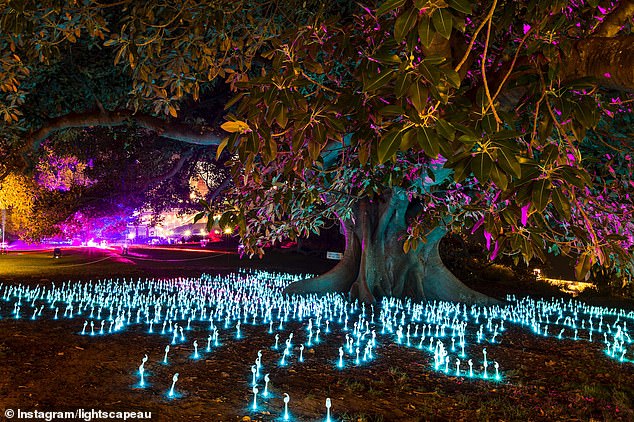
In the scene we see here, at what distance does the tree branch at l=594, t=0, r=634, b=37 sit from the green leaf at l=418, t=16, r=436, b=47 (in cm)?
189

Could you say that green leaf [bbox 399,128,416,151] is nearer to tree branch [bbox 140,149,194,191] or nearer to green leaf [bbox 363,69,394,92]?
green leaf [bbox 363,69,394,92]

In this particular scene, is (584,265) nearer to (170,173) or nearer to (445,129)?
(445,129)

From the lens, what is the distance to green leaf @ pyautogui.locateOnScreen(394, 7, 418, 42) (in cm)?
227

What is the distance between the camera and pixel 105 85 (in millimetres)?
10070

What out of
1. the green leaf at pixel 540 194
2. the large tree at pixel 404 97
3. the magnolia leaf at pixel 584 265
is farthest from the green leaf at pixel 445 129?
the magnolia leaf at pixel 584 265

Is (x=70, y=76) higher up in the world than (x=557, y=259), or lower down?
higher up

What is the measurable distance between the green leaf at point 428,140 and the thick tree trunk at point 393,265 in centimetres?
1124

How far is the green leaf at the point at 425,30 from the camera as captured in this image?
7.20 ft

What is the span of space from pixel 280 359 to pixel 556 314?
9.24 metres

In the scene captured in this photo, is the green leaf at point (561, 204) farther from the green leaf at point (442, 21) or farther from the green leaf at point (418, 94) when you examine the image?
the green leaf at point (442, 21)

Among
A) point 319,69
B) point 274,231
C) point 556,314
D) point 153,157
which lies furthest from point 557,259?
point 319,69

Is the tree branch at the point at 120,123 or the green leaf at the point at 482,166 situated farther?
the tree branch at the point at 120,123

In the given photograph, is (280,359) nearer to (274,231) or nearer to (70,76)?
(274,231)

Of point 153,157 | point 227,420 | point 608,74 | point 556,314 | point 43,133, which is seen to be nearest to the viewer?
point 608,74
